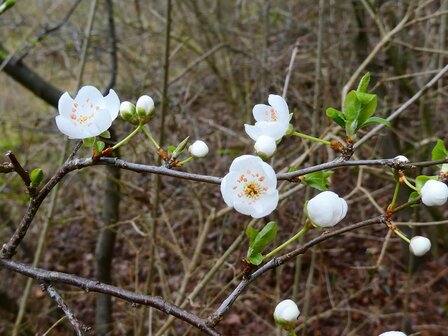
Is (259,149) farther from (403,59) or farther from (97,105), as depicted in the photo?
(403,59)

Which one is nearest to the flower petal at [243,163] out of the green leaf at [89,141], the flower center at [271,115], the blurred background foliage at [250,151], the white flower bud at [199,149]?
the white flower bud at [199,149]

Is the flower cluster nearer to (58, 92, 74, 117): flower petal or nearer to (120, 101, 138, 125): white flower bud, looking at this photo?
(120, 101, 138, 125): white flower bud

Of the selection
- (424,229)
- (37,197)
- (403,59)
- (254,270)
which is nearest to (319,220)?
(254,270)

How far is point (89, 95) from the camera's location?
1.37m

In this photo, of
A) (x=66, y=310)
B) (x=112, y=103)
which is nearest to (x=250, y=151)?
(x=112, y=103)

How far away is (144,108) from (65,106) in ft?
0.73

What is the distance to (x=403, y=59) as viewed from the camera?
4422mm

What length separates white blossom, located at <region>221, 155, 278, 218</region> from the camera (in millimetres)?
1136

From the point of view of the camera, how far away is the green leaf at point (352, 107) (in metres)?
1.13

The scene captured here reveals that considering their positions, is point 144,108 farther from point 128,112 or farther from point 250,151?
point 250,151

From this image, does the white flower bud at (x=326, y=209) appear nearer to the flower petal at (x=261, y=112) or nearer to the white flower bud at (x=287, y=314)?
the white flower bud at (x=287, y=314)

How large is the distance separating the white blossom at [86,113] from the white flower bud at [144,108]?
66mm

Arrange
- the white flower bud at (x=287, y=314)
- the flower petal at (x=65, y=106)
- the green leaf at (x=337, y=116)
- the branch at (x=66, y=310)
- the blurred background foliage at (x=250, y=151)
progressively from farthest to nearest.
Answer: the blurred background foliage at (x=250, y=151)
the flower petal at (x=65, y=106)
the green leaf at (x=337, y=116)
the white flower bud at (x=287, y=314)
the branch at (x=66, y=310)

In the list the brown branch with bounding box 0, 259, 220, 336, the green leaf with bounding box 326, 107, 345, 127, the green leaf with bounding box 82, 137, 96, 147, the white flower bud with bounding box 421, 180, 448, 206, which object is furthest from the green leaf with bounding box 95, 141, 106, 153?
the white flower bud with bounding box 421, 180, 448, 206
